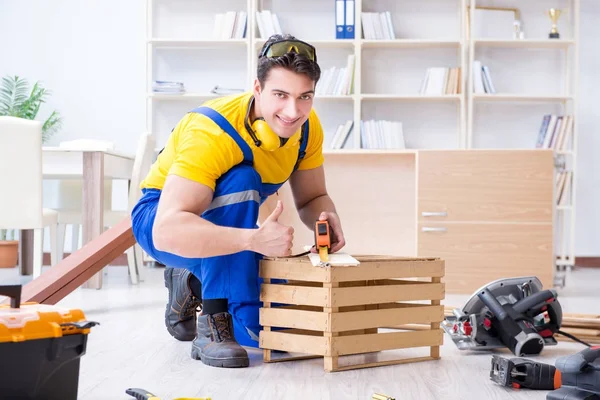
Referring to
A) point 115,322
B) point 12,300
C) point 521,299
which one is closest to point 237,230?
point 12,300

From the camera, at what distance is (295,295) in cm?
184

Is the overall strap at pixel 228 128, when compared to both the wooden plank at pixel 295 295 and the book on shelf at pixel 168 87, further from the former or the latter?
the book on shelf at pixel 168 87

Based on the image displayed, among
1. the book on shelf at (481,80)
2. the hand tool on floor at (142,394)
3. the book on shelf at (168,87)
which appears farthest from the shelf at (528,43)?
the hand tool on floor at (142,394)

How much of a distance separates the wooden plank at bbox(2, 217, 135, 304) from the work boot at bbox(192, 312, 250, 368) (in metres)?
0.80

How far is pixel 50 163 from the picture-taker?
3.88 metres

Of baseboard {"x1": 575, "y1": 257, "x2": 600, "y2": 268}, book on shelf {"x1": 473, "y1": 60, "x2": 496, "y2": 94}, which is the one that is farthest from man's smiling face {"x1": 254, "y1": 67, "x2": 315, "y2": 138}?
baseboard {"x1": 575, "y1": 257, "x2": 600, "y2": 268}

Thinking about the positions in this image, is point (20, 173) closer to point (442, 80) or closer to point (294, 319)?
point (294, 319)

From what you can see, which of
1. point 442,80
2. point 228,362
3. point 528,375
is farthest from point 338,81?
point 528,375

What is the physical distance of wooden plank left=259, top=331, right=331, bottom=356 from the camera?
1.81 m

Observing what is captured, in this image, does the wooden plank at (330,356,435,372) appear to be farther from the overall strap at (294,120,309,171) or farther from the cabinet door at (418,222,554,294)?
the cabinet door at (418,222,554,294)

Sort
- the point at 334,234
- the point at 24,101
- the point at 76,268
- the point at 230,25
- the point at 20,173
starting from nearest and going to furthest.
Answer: the point at 334,234
the point at 76,268
the point at 20,173
the point at 230,25
the point at 24,101

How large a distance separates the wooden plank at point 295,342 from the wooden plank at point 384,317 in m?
0.06

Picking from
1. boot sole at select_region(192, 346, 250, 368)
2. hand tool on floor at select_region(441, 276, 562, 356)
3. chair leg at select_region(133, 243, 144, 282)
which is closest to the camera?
boot sole at select_region(192, 346, 250, 368)

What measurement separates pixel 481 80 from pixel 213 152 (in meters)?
4.08
